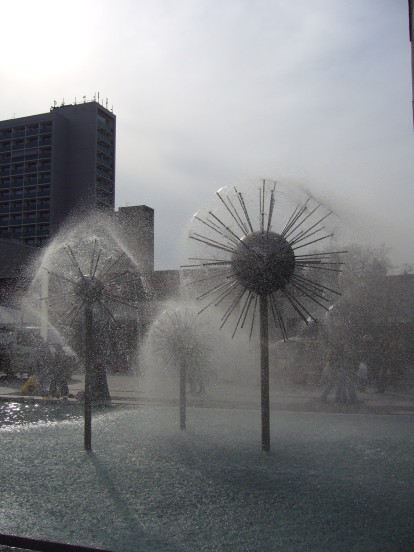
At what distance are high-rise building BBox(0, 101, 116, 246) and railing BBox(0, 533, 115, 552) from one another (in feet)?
278

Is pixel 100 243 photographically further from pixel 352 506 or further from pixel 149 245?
pixel 149 245

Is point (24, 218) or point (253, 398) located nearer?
point (253, 398)

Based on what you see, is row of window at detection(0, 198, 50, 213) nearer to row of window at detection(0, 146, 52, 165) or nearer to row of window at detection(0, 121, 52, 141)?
row of window at detection(0, 146, 52, 165)

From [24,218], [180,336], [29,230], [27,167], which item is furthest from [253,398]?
[27,167]

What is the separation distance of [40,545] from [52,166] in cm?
8821

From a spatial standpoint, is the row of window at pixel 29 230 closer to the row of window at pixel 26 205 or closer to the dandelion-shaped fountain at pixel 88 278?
the row of window at pixel 26 205

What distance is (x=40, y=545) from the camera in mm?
4012

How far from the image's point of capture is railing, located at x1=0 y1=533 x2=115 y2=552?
3.88 metres

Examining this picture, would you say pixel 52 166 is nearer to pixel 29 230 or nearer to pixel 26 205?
pixel 26 205

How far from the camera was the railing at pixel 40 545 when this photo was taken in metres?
3.88

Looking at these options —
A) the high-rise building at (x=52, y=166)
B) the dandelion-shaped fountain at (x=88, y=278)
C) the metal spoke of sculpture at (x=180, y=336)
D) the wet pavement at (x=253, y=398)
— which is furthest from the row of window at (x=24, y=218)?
the metal spoke of sculpture at (x=180, y=336)

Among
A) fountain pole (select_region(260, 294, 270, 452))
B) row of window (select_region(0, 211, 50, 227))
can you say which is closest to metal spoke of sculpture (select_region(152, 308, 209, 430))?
fountain pole (select_region(260, 294, 270, 452))

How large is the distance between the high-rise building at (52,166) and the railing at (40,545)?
84.8 metres

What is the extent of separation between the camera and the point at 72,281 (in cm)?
778
